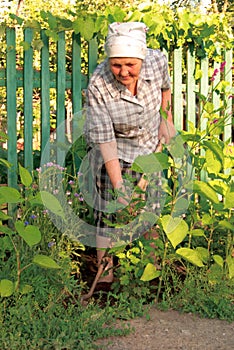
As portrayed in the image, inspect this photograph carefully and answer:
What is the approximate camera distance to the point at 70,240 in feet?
13.7

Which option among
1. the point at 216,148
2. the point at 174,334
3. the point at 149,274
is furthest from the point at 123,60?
the point at 174,334

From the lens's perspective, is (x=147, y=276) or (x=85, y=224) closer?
(x=147, y=276)

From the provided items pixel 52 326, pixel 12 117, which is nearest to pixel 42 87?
pixel 12 117

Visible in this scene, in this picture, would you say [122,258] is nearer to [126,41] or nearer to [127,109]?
[127,109]

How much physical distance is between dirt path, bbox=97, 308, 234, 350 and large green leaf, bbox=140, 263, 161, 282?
0.19 meters

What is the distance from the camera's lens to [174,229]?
12.1 ft

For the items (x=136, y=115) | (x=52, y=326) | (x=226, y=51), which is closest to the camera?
(x=52, y=326)

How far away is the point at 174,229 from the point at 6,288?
98cm

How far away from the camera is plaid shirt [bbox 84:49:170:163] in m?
4.03

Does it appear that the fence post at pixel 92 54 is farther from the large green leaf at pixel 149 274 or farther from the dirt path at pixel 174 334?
the dirt path at pixel 174 334

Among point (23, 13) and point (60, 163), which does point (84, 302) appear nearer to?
point (60, 163)

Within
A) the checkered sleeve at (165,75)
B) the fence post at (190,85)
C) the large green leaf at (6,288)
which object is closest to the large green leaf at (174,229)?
the large green leaf at (6,288)

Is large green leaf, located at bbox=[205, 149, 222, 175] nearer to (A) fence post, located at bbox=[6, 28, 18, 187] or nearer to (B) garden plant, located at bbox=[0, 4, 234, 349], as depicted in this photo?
(B) garden plant, located at bbox=[0, 4, 234, 349]

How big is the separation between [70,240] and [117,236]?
0.38m
